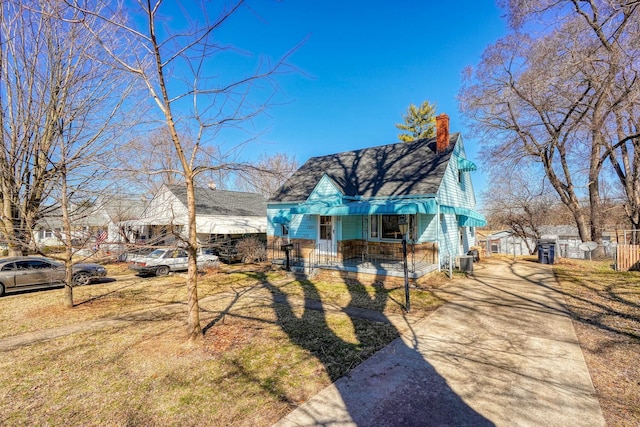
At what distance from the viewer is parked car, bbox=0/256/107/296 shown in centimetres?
1182

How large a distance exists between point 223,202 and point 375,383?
2282cm

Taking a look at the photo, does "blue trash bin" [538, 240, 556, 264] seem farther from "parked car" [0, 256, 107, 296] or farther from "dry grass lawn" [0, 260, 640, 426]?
"parked car" [0, 256, 107, 296]

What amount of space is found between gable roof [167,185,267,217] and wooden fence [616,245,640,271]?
21.8 m

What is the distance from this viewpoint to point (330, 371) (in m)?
5.18

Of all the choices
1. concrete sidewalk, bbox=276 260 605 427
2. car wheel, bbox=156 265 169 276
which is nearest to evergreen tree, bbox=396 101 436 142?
car wheel, bbox=156 265 169 276

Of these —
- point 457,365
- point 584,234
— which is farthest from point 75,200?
point 584,234

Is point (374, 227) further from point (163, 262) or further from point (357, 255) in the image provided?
point (163, 262)

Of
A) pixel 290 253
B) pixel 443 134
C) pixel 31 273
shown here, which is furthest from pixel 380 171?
pixel 31 273

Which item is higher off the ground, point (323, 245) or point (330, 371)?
point (323, 245)

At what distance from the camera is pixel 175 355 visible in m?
5.84

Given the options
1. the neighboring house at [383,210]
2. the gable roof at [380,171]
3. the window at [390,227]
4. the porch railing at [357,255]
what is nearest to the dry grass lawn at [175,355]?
the porch railing at [357,255]

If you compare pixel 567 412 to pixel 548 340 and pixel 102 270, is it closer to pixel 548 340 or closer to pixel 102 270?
pixel 548 340

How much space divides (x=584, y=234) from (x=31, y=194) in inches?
1119

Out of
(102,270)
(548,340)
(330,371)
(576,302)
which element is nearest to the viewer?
(330,371)
